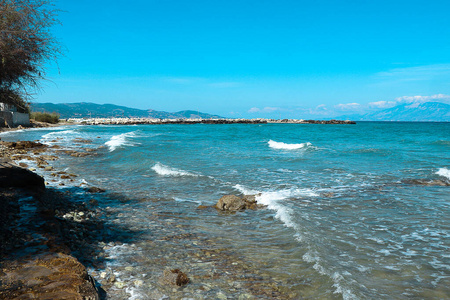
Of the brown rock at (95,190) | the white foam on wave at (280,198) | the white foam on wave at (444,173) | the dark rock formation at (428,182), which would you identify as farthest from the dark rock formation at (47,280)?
the white foam on wave at (444,173)

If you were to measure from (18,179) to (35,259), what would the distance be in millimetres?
6037

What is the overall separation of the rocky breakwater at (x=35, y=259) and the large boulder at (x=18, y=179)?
1.26 m

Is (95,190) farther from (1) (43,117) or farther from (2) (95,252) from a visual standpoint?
(1) (43,117)

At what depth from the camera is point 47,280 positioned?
4.22 meters

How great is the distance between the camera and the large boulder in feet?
30.4

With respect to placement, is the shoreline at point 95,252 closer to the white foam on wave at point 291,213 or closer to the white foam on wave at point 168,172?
the white foam on wave at point 291,213

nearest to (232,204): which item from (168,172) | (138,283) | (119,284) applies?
(138,283)

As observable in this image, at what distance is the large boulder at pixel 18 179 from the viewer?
30.4ft

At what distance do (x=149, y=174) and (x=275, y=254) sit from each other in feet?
35.7

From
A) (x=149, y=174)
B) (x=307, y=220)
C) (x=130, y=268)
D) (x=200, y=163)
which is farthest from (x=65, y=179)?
(x=307, y=220)

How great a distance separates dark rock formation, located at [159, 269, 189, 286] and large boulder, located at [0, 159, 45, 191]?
6.68 m

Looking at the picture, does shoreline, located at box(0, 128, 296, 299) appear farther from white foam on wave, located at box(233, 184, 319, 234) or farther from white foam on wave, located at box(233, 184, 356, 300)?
white foam on wave, located at box(233, 184, 319, 234)

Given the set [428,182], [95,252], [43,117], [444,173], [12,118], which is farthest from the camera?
[43,117]

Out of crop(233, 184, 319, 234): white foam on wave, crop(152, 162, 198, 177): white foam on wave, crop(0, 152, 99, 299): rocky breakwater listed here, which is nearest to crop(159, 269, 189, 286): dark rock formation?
crop(0, 152, 99, 299): rocky breakwater
